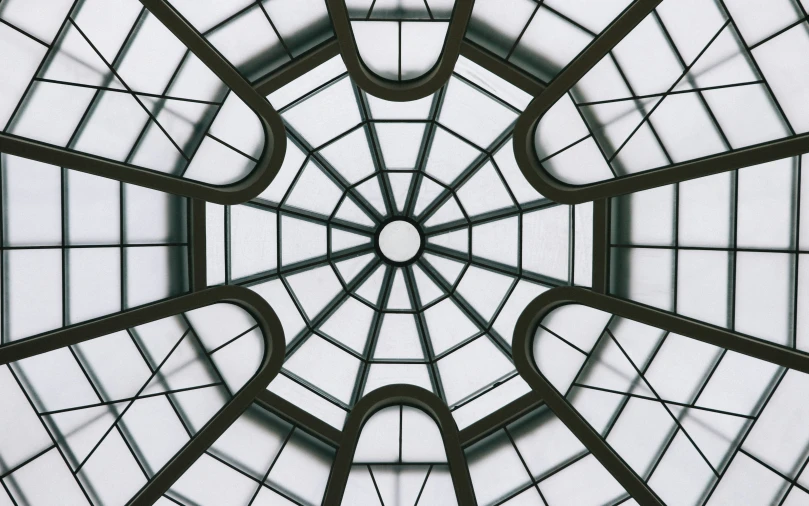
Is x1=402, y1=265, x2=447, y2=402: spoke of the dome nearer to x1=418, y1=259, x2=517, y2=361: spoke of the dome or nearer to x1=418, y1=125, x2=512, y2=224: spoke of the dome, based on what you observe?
x1=418, y1=259, x2=517, y2=361: spoke of the dome

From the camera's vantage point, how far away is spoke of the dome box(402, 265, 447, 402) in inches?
724

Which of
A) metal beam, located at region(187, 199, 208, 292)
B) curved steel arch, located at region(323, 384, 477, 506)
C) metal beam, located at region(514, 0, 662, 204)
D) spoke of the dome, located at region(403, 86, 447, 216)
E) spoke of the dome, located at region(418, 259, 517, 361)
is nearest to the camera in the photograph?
metal beam, located at region(514, 0, 662, 204)

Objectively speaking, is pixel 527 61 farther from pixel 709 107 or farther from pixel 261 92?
pixel 261 92

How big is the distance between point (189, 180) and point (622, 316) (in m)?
8.93

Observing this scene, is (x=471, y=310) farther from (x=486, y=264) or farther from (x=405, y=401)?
(x=405, y=401)

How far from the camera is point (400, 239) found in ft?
59.2

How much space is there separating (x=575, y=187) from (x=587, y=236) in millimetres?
1730

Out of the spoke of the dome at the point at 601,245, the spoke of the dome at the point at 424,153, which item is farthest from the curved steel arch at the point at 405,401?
the spoke of the dome at the point at 601,245

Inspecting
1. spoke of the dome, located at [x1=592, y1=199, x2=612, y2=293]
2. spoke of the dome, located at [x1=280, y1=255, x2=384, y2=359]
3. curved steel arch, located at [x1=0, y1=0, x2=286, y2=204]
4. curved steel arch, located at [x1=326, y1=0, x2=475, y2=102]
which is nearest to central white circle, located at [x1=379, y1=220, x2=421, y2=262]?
spoke of the dome, located at [x1=280, y1=255, x2=384, y2=359]

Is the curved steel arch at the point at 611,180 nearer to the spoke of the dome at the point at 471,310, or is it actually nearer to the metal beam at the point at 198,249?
the spoke of the dome at the point at 471,310

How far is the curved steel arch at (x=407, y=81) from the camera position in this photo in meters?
13.8

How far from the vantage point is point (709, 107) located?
15680mm

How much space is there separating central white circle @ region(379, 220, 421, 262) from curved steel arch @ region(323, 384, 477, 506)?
9.87 feet

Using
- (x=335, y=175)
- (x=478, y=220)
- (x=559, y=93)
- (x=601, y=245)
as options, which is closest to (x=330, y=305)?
(x=335, y=175)
